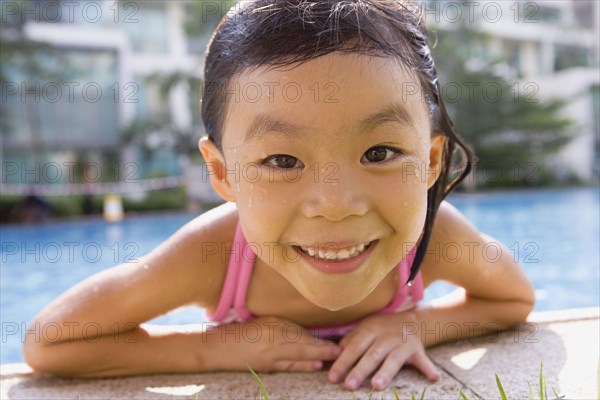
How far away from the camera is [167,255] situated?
1.87 meters

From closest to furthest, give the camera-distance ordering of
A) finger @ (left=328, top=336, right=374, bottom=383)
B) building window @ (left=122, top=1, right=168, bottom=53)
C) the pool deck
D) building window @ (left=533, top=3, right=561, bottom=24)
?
the pool deck < finger @ (left=328, top=336, right=374, bottom=383) < building window @ (left=122, top=1, right=168, bottom=53) < building window @ (left=533, top=3, right=561, bottom=24)

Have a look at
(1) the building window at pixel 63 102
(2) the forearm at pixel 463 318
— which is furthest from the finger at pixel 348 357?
(1) the building window at pixel 63 102

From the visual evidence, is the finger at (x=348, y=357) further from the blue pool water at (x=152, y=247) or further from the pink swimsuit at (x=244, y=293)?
the blue pool water at (x=152, y=247)

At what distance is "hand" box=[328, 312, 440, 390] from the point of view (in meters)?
1.62

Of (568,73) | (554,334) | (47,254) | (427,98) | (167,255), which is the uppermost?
(568,73)

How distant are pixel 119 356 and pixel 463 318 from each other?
1.21 meters

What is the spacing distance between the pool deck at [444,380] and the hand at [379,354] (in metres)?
0.03

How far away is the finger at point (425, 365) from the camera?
162 cm

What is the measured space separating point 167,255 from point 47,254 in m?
7.42

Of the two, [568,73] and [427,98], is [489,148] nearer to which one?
[568,73]

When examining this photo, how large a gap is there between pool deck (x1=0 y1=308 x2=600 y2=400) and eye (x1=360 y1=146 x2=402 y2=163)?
648 millimetres

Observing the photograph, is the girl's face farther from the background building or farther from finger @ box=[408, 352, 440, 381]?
the background building

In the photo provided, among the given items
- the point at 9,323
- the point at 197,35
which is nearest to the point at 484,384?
the point at 9,323

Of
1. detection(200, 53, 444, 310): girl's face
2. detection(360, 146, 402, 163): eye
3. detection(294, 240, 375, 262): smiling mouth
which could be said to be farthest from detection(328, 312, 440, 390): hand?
detection(360, 146, 402, 163): eye
